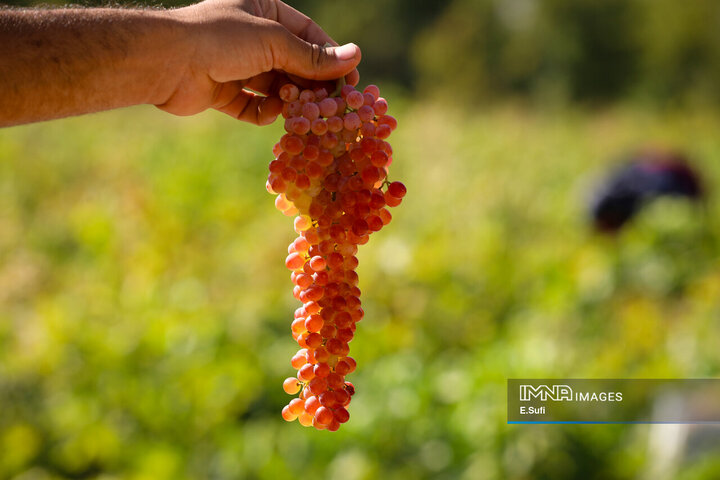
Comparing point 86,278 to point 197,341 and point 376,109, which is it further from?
point 376,109

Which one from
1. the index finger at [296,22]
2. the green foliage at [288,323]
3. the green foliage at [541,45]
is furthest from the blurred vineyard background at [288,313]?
the green foliage at [541,45]

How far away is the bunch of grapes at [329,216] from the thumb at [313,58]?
8 cm

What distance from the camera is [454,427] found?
10.2 ft

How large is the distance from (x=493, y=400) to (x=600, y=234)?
3081 mm

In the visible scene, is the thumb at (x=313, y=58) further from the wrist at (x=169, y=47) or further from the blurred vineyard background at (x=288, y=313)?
the blurred vineyard background at (x=288, y=313)

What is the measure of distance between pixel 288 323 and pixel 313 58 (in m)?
3.02

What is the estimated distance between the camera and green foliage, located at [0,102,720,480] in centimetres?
302

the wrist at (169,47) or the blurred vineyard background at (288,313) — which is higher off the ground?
the blurred vineyard background at (288,313)

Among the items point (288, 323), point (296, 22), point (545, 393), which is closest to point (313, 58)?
point (296, 22)

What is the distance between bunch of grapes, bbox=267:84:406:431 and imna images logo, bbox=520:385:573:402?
2196 millimetres

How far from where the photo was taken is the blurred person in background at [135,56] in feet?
3.73

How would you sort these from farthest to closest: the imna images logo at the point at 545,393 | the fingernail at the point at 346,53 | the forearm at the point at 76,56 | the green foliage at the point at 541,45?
the green foliage at the point at 541,45, the imna images logo at the point at 545,393, the fingernail at the point at 346,53, the forearm at the point at 76,56

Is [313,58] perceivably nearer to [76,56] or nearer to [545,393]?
[76,56]

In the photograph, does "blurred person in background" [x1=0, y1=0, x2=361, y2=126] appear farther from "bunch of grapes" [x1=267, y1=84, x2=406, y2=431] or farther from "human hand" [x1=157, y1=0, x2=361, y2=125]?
"bunch of grapes" [x1=267, y1=84, x2=406, y2=431]
